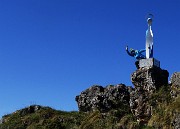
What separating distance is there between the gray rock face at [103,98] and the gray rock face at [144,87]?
1594mm

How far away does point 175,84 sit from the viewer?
35.7 m

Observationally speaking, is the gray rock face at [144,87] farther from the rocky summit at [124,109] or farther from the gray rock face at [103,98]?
the gray rock face at [103,98]

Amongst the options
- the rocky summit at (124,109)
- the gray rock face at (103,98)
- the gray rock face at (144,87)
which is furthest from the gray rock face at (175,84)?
the gray rock face at (103,98)

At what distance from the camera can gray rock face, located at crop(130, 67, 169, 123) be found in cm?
3538

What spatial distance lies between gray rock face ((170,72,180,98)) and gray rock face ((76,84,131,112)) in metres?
4.46

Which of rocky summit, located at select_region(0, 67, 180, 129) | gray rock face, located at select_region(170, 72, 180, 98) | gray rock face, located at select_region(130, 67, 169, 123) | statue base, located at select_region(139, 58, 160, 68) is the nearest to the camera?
rocky summit, located at select_region(0, 67, 180, 129)

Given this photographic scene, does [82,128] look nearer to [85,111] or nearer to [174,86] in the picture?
[85,111]

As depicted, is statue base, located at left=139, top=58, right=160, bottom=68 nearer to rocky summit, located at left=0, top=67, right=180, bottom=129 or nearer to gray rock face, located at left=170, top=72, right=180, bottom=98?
rocky summit, located at left=0, top=67, right=180, bottom=129

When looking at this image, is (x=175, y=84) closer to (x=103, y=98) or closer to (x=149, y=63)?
(x=149, y=63)

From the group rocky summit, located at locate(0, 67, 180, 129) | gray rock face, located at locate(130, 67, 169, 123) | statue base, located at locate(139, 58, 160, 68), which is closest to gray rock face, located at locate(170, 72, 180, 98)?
rocky summit, located at locate(0, 67, 180, 129)

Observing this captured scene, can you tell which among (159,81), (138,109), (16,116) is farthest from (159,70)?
(16,116)

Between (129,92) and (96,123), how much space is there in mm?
4400

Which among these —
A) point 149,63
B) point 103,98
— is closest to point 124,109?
point 103,98

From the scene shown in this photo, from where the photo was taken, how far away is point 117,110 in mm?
37031
